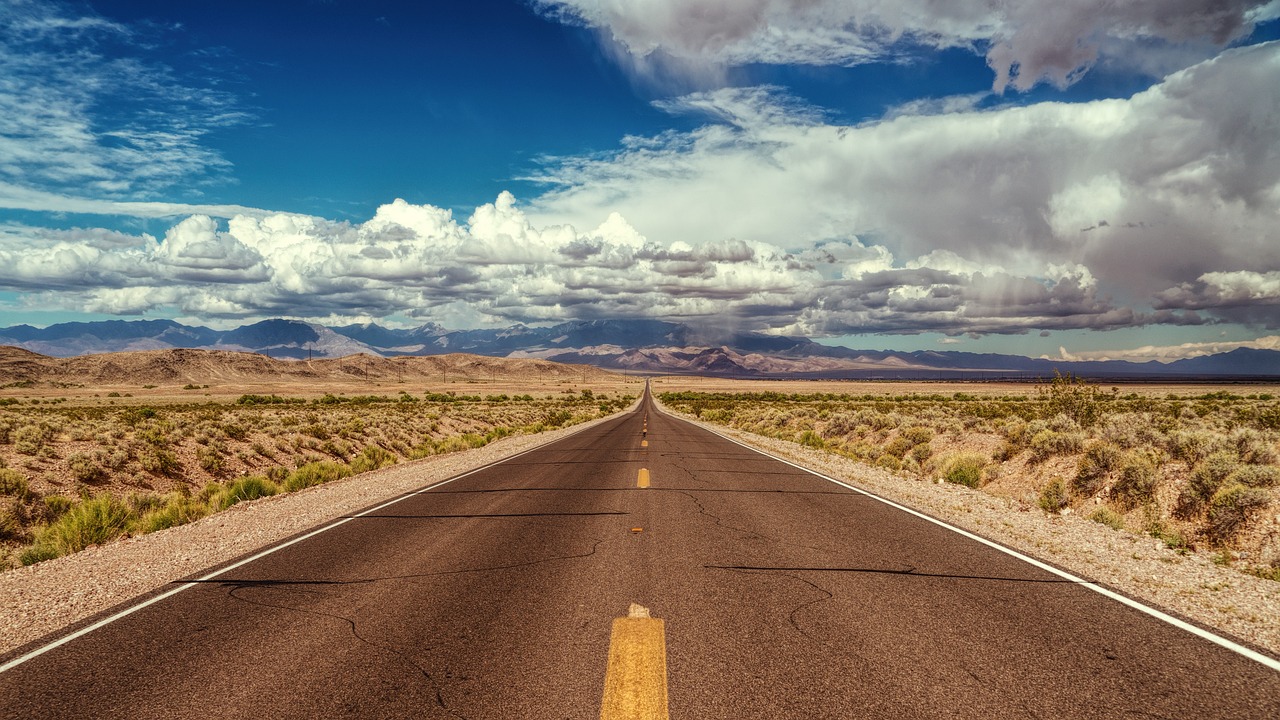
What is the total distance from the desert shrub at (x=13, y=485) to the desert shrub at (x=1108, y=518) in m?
22.0

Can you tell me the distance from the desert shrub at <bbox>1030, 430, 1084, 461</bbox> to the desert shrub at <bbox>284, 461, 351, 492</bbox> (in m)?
18.4

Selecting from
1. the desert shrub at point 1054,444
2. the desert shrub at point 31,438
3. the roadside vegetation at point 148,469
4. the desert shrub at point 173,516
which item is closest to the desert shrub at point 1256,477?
the desert shrub at point 1054,444

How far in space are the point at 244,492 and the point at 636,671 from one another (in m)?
13.4

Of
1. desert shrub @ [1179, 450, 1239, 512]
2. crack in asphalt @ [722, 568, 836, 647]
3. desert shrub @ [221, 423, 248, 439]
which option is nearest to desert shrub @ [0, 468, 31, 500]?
desert shrub @ [221, 423, 248, 439]

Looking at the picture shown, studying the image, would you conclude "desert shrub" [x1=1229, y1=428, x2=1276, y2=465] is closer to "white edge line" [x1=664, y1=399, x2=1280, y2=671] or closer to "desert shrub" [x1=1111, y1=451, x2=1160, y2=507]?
"desert shrub" [x1=1111, y1=451, x2=1160, y2=507]

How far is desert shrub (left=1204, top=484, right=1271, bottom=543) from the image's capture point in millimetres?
9188

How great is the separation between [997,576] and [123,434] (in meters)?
25.8

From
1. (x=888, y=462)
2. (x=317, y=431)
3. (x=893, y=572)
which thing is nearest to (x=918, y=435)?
(x=888, y=462)

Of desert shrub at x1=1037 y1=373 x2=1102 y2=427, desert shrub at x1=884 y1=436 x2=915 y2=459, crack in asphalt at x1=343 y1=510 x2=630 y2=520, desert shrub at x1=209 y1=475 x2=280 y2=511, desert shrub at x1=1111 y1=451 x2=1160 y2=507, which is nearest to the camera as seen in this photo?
crack in asphalt at x1=343 y1=510 x2=630 y2=520

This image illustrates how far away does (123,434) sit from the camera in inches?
837

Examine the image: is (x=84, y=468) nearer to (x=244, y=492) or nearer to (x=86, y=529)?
(x=244, y=492)

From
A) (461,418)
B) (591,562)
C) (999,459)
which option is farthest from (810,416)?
(591,562)

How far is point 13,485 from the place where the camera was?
1423 cm

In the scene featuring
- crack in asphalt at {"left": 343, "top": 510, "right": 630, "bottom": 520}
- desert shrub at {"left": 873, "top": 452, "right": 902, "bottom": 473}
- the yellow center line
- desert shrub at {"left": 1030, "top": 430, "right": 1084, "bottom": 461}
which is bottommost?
desert shrub at {"left": 873, "top": 452, "right": 902, "bottom": 473}
